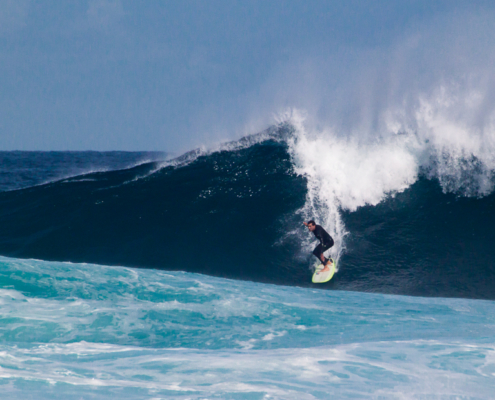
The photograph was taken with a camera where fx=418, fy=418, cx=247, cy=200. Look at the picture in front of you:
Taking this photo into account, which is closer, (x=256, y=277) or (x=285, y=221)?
(x=256, y=277)

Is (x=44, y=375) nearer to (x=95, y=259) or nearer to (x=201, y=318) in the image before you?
(x=201, y=318)

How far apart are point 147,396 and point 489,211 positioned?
10.3 m

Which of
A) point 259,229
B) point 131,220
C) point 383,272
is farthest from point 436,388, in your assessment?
point 131,220

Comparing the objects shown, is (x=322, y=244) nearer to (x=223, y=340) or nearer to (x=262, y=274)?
(x=262, y=274)

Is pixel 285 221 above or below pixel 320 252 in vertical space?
above

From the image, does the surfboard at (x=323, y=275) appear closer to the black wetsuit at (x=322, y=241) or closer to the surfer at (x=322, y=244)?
the surfer at (x=322, y=244)

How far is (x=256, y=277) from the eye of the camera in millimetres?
9719

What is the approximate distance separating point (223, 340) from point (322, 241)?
4.14m

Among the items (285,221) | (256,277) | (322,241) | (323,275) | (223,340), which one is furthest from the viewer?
(285,221)

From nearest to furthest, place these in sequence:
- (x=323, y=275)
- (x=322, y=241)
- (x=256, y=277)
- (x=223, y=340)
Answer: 1. (x=223, y=340)
2. (x=322, y=241)
3. (x=323, y=275)
4. (x=256, y=277)

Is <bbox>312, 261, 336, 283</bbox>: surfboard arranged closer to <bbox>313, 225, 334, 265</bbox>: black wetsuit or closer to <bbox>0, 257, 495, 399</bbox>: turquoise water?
<bbox>313, 225, 334, 265</bbox>: black wetsuit

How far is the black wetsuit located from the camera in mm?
9180

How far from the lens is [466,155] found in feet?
40.4

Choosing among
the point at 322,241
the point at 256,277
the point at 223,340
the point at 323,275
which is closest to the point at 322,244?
the point at 322,241
